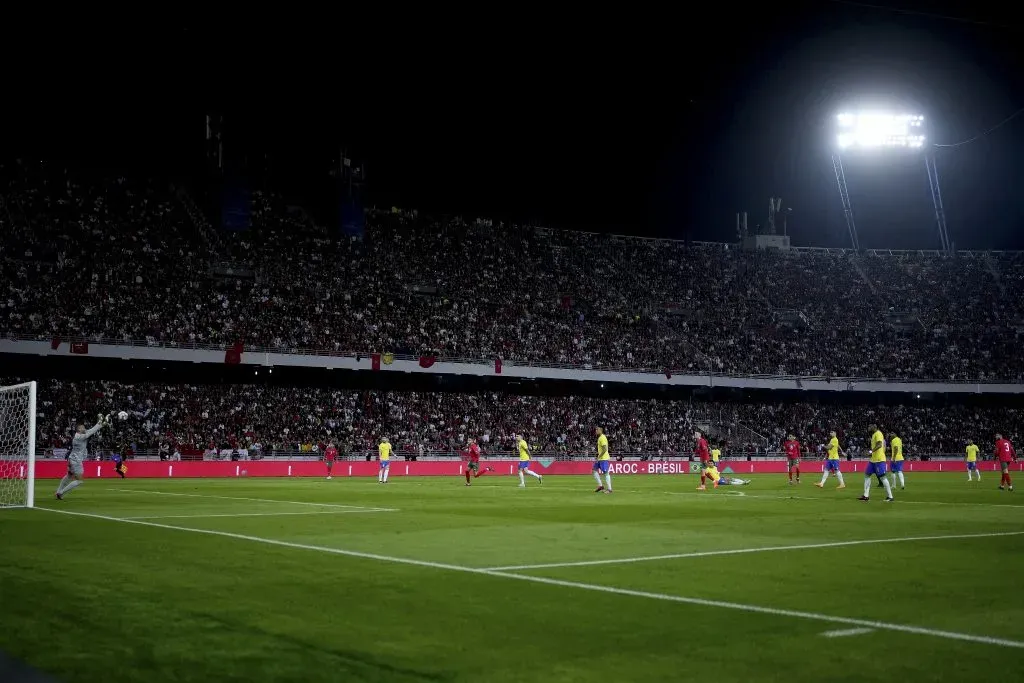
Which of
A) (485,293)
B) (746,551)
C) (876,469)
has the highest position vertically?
(485,293)

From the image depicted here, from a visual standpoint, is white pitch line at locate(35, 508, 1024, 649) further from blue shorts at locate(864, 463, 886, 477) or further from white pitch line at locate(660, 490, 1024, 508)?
blue shorts at locate(864, 463, 886, 477)

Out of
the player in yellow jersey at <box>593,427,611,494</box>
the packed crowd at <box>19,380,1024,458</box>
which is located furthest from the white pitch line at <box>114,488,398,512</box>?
the packed crowd at <box>19,380,1024,458</box>

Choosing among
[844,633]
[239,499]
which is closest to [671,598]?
[844,633]

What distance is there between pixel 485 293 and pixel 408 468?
1974 cm

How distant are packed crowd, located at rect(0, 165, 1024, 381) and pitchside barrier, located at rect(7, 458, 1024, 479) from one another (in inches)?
366

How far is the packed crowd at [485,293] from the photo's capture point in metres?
55.1

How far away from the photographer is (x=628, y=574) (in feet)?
38.0

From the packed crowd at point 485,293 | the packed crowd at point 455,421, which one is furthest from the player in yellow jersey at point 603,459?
the packed crowd at point 485,293

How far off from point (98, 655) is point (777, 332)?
239ft

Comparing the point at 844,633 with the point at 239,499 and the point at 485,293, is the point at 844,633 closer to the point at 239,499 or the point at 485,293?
the point at 239,499

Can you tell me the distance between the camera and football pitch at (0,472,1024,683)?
6.83m

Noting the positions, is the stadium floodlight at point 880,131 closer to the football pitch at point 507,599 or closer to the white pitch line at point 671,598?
the football pitch at point 507,599

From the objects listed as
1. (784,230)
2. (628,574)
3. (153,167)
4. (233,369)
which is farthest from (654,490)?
(784,230)

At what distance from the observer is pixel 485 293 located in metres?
68.6
